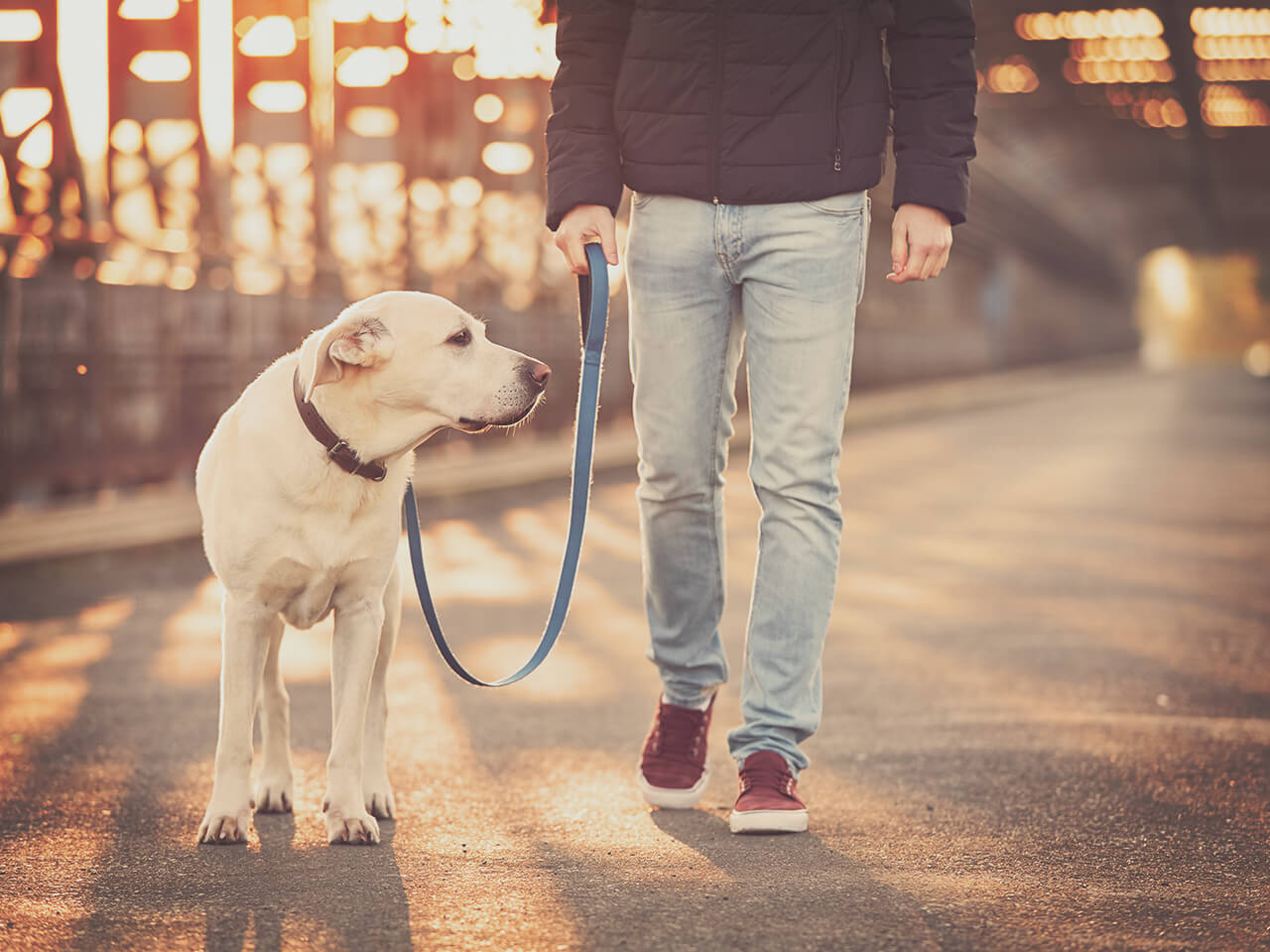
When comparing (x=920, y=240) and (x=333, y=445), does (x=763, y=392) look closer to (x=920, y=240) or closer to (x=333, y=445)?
(x=920, y=240)

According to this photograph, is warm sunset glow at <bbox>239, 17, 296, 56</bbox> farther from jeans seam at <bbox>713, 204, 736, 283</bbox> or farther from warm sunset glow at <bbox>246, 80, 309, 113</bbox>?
jeans seam at <bbox>713, 204, 736, 283</bbox>

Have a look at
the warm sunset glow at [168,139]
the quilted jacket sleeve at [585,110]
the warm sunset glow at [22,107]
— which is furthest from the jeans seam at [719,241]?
the warm sunset glow at [168,139]

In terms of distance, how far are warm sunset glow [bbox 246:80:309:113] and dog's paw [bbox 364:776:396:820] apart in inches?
454

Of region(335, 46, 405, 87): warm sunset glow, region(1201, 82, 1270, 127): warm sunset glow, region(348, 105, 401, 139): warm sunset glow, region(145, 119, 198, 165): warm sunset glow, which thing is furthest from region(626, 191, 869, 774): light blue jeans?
region(1201, 82, 1270, 127): warm sunset glow

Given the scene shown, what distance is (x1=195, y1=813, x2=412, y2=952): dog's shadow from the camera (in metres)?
2.55

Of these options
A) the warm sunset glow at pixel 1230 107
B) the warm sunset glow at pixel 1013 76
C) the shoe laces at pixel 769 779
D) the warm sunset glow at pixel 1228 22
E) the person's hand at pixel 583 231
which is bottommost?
the warm sunset glow at pixel 1230 107

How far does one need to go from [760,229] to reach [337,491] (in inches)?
38.7

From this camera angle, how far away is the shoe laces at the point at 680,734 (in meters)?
3.55

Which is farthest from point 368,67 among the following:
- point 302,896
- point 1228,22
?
point 1228,22

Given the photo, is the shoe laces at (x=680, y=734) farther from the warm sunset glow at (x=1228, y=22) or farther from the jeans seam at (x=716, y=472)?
the warm sunset glow at (x=1228, y=22)

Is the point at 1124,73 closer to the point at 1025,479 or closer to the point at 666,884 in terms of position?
the point at 1025,479

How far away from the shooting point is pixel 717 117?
133 inches

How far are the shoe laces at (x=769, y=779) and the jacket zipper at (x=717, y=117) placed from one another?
3.78 ft

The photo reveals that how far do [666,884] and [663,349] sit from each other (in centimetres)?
113
